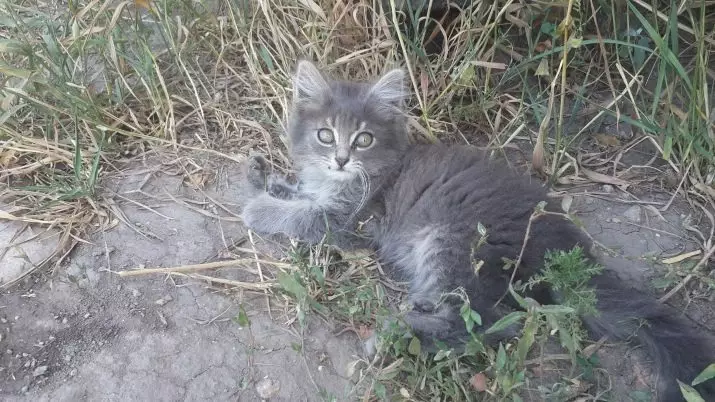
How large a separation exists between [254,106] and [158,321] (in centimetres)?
143

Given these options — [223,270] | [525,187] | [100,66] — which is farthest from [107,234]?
[525,187]

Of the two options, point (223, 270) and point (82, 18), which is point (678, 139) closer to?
point (223, 270)

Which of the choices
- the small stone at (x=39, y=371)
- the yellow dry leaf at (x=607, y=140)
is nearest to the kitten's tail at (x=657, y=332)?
the yellow dry leaf at (x=607, y=140)

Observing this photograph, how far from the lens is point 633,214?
2830 mm

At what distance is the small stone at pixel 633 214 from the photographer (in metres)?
2.81

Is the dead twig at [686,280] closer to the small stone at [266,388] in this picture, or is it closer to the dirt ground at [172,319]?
the dirt ground at [172,319]

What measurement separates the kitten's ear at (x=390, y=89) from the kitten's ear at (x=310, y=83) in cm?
23

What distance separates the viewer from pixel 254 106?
338 cm

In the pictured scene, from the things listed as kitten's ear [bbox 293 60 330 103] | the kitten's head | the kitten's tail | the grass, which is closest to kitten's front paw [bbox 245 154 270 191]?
the grass

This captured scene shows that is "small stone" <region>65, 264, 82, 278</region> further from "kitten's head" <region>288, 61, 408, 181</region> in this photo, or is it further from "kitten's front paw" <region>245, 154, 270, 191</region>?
"kitten's head" <region>288, 61, 408, 181</region>

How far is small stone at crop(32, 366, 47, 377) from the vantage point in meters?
2.17

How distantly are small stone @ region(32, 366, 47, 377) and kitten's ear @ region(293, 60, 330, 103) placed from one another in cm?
160

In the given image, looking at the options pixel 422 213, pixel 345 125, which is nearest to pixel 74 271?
pixel 345 125

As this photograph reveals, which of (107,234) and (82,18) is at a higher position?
(82,18)
